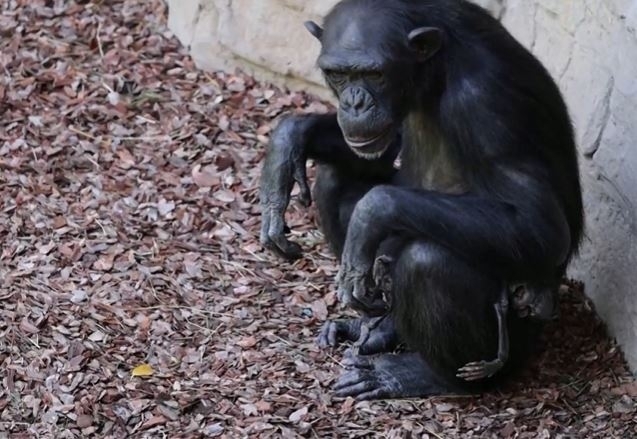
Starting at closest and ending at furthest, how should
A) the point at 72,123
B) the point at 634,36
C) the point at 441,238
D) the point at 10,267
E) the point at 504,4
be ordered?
the point at 441,238 < the point at 634,36 < the point at 10,267 < the point at 504,4 < the point at 72,123

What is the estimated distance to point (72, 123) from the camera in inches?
289

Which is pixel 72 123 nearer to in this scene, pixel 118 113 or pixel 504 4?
pixel 118 113

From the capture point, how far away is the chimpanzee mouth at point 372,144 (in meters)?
5.11

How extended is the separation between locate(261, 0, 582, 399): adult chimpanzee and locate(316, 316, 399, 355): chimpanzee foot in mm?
395

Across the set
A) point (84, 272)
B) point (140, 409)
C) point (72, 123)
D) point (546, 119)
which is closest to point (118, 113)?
point (72, 123)

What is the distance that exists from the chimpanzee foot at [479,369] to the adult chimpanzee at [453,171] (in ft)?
0.13

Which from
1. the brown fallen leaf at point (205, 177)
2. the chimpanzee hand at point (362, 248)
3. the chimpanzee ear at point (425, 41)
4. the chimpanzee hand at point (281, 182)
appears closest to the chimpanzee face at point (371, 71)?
the chimpanzee ear at point (425, 41)

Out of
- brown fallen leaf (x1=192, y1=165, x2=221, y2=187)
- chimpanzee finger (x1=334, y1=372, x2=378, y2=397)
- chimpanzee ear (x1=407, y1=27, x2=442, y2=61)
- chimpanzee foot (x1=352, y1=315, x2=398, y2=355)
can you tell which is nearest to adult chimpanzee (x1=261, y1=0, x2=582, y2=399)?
chimpanzee ear (x1=407, y1=27, x2=442, y2=61)

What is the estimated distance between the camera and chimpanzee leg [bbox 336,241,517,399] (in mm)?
5137

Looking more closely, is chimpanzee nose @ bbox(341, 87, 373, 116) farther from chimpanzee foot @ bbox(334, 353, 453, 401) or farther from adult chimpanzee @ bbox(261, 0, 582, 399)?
chimpanzee foot @ bbox(334, 353, 453, 401)

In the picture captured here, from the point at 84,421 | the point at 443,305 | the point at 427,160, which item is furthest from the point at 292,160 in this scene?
the point at 84,421

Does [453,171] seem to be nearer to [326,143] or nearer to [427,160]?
[427,160]

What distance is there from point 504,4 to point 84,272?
248 centimetres

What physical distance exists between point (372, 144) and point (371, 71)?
0.28 m
